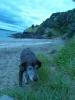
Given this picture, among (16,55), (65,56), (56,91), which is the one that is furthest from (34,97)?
(16,55)

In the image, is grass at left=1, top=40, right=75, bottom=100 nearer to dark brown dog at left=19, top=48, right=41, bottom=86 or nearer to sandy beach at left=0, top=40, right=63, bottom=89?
dark brown dog at left=19, top=48, right=41, bottom=86

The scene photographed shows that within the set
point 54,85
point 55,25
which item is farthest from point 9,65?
point 55,25

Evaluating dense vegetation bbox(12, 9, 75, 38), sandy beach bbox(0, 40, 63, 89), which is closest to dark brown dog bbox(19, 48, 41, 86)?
sandy beach bbox(0, 40, 63, 89)

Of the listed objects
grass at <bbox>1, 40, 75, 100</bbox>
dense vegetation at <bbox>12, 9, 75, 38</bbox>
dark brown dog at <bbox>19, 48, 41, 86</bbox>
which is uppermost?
dense vegetation at <bbox>12, 9, 75, 38</bbox>

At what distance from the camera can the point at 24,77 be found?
9.29 metres

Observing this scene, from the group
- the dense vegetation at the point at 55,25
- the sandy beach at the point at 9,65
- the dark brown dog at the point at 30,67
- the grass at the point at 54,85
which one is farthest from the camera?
the dense vegetation at the point at 55,25

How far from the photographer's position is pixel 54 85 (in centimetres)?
723

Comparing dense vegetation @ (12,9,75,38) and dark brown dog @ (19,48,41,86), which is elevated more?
dense vegetation @ (12,9,75,38)

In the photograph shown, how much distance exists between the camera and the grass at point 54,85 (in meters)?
6.26

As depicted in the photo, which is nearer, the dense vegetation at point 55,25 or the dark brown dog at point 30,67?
the dark brown dog at point 30,67

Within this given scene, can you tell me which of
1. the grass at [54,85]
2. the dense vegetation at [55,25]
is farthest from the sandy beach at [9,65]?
the dense vegetation at [55,25]

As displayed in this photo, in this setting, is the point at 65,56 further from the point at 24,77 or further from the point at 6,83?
the point at 6,83

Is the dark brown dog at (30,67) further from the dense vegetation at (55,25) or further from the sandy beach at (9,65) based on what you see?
the dense vegetation at (55,25)

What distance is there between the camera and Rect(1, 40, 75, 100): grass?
20.5 ft
